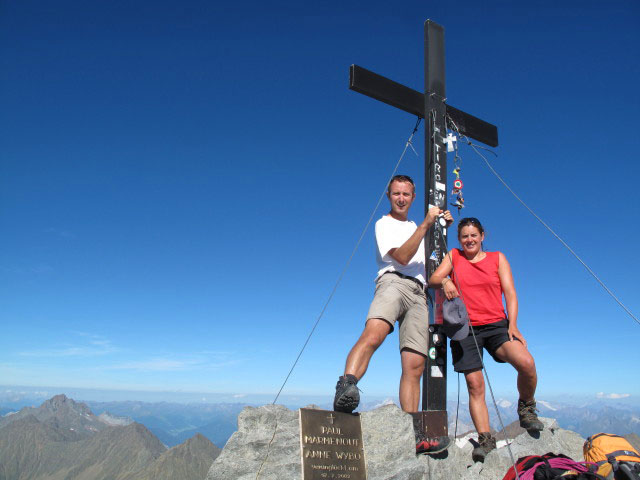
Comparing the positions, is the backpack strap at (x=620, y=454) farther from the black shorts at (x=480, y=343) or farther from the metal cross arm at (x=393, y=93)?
the metal cross arm at (x=393, y=93)

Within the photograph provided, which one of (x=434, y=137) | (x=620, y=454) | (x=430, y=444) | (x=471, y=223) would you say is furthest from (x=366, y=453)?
(x=434, y=137)

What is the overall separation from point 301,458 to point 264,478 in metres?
0.40

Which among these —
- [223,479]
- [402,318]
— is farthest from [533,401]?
[223,479]

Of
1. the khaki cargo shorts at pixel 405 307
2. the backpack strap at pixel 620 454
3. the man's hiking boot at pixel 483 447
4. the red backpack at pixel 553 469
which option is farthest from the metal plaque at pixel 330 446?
the backpack strap at pixel 620 454

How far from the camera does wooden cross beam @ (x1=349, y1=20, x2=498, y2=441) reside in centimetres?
605

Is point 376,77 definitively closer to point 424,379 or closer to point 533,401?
point 424,379

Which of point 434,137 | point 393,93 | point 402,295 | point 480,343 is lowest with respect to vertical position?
point 480,343

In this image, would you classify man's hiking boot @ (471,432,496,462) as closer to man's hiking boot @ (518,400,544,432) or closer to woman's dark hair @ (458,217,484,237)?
man's hiking boot @ (518,400,544,432)

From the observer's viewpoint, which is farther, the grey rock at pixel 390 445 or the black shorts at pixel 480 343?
the black shorts at pixel 480 343

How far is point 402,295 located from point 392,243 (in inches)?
26.0

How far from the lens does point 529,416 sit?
598 centimetres

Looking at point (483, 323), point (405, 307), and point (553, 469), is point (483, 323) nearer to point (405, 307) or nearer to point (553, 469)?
point (405, 307)

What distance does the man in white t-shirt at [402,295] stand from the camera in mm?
5254

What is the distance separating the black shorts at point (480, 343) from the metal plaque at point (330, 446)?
1764mm
